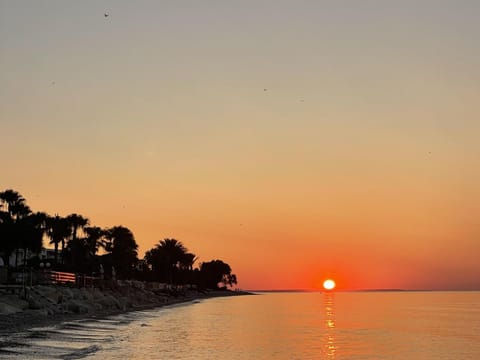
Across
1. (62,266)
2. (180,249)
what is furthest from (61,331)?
(180,249)

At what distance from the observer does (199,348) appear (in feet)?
144

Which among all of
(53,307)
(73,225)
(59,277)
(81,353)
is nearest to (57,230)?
(73,225)

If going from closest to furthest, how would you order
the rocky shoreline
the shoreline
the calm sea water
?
the calm sea water → the shoreline → the rocky shoreline

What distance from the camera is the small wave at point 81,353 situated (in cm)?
3078

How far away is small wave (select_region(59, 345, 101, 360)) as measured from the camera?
30778mm

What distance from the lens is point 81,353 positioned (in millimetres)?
33062

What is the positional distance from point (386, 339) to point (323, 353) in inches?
620

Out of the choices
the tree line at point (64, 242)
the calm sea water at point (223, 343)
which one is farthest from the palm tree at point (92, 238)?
the calm sea water at point (223, 343)

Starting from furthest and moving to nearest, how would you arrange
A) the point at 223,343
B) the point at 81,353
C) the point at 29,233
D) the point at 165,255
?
the point at 165,255
the point at 29,233
the point at 223,343
the point at 81,353

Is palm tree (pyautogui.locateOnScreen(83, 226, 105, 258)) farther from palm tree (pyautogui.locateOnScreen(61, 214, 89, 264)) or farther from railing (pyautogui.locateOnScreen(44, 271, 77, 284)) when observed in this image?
railing (pyautogui.locateOnScreen(44, 271, 77, 284))

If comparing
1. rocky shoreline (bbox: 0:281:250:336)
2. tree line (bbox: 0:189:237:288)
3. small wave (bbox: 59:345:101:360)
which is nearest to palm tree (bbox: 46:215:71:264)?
tree line (bbox: 0:189:237:288)

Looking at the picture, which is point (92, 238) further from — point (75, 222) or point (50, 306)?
point (50, 306)

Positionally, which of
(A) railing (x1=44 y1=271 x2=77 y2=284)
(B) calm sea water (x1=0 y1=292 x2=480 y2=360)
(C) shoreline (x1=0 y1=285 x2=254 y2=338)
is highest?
(A) railing (x1=44 y1=271 x2=77 y2=284)

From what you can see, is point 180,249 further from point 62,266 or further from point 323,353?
point 323,353
